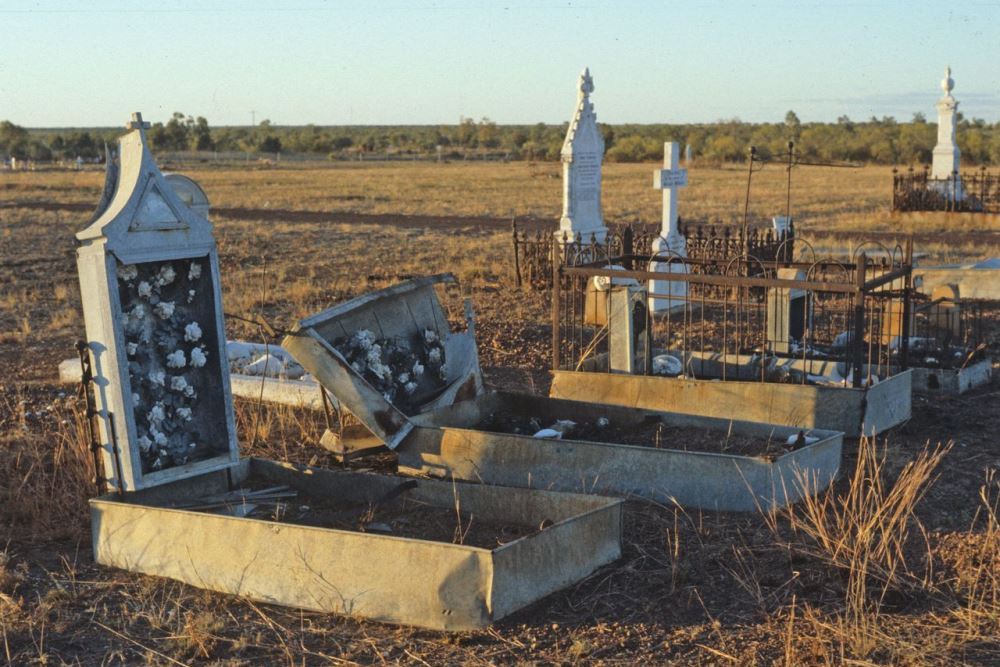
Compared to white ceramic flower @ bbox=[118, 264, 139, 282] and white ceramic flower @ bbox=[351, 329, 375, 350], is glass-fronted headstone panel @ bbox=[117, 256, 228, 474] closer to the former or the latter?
white ceramic flower @ bbox=[118, 264, 139, 282]

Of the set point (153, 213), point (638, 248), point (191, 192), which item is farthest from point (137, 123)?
point (638, 248)

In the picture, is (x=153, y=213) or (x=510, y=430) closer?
(x=153, y=213)

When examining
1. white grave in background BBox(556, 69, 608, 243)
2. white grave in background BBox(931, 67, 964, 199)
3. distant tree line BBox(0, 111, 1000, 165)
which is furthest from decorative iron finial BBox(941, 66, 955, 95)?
distant tree line BBox(0, 111, 1000, 165)

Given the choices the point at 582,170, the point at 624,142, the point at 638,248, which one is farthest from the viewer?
the point at 624,142

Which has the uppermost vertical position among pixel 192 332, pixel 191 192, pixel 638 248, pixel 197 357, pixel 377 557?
pixel 191 192

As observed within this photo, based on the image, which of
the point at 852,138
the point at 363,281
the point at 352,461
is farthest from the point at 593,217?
the point at 852,138

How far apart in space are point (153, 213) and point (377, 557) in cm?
235

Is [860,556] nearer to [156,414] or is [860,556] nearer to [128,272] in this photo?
[156,414]

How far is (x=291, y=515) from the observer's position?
6.34 metres

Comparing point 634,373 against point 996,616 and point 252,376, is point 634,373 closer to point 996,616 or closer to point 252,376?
point 252,376

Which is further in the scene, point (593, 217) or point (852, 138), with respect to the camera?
point (852, 138)

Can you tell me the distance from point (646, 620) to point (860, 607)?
2.88 feet

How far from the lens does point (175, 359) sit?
6.41 metres

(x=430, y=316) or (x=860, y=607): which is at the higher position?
(x=430, y=316)
